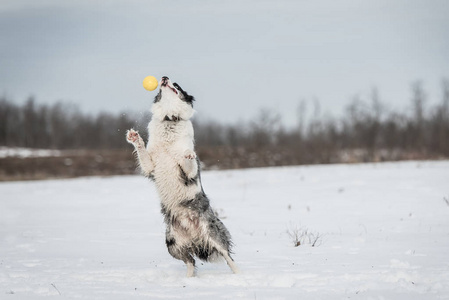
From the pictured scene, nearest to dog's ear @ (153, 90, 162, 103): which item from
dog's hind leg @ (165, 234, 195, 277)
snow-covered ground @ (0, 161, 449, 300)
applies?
dog's hind leg @ (165, 234, 195, 277)

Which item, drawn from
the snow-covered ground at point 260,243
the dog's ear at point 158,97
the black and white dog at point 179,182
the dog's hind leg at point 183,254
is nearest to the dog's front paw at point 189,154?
the black and white dog at point 179,182

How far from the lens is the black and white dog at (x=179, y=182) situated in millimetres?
5902

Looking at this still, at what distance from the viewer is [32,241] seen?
8.61 metres

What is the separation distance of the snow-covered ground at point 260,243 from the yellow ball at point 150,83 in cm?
243

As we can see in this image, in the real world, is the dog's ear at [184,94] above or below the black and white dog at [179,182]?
above

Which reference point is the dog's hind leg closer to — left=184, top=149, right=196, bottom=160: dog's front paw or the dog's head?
left=184, top=149, right=196, bottom=160: dog's front paw

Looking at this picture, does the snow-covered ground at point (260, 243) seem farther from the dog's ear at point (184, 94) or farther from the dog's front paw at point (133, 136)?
the dog's ear at point (184, 94)

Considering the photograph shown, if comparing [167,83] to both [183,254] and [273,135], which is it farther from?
[273,135]

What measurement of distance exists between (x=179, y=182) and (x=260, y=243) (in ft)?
8.27

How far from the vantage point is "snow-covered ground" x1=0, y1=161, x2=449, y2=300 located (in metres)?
4.97

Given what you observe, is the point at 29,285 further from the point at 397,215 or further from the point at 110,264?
the point at 397,215

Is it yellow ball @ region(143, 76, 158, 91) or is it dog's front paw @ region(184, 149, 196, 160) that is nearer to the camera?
dog's front paw @ region(184, 149, 196, 160)

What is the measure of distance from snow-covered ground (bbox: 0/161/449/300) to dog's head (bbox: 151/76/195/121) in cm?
205

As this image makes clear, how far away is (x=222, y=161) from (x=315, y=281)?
28761 millimetres
